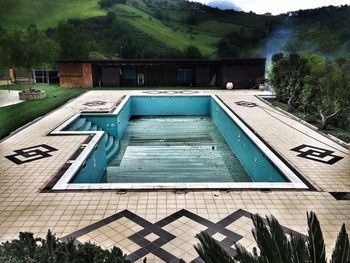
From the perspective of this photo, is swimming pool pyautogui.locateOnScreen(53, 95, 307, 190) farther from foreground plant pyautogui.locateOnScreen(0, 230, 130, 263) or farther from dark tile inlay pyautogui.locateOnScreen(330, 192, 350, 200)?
foreground plant pyautogui.locateOnScreen(0, 230, 130, 263)

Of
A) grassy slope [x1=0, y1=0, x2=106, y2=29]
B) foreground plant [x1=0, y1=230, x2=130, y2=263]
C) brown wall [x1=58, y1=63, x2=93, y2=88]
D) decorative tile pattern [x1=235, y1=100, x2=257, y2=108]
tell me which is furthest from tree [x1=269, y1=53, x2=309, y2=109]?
grassy slope [x1=0, y1=0, x2=106, y2=29]

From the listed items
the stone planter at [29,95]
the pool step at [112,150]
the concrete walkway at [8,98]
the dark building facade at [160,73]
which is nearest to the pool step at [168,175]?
the pool step at [112,150]

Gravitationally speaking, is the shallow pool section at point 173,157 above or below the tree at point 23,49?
below

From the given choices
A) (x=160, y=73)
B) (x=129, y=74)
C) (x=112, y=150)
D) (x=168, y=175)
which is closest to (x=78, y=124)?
(x=112, y=150)

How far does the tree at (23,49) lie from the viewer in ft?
55.8

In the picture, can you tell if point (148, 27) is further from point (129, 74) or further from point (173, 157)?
point (173, 157)

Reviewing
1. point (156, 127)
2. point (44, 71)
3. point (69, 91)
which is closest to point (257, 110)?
point (156, 127)

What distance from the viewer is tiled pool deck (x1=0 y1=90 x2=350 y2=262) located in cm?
477

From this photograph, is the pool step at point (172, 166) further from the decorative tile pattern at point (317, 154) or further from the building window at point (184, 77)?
the building window at point (184, 77)

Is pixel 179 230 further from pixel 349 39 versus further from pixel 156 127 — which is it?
pixel 349 39

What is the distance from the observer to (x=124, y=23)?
214 ft

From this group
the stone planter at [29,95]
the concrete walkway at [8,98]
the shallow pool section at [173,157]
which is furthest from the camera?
the stone planter at [29,95]

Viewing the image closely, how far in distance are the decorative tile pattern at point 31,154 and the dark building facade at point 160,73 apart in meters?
15.0

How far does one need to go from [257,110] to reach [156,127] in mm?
4773
